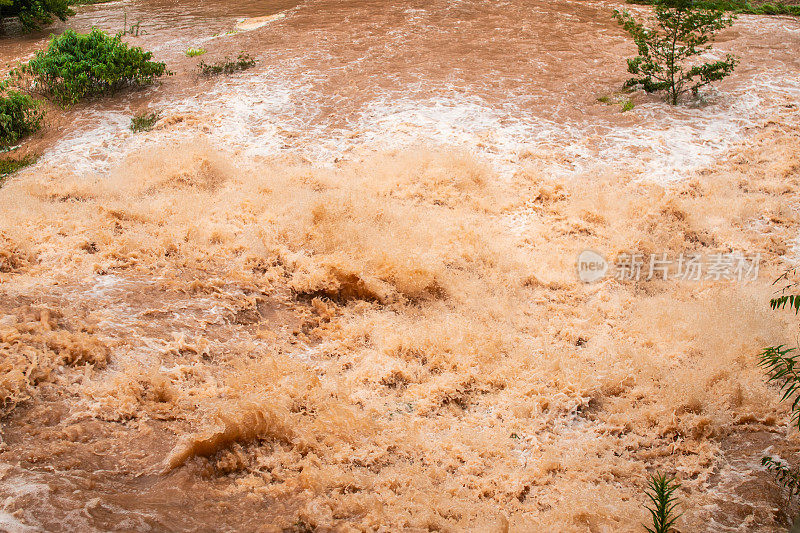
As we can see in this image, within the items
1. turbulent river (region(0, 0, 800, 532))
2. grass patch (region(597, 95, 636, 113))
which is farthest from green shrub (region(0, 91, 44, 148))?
grass patch (region(597, 95, 636, 113))

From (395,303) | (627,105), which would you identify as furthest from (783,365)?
(627,105)

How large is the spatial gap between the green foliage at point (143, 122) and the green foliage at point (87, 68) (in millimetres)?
1027

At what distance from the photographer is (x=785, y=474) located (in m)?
3.14

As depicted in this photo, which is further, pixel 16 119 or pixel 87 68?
pixel 87 68

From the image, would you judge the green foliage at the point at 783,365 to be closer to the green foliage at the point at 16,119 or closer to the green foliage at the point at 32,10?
the green foliage at the point at 16,119

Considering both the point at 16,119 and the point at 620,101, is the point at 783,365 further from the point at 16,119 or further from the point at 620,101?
the point at 16,119

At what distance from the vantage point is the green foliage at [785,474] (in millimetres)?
3064

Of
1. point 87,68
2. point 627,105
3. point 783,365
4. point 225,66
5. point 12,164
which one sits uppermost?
point 87,68

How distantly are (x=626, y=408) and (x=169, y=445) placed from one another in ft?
9.44

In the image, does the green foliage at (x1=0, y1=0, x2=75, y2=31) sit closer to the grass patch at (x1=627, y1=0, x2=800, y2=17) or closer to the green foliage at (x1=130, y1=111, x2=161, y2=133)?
the green foliage at (x1=130, y1=111, x2=161, y2=133)

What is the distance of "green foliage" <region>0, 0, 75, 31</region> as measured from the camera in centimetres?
1092

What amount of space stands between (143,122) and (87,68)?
1.62 m

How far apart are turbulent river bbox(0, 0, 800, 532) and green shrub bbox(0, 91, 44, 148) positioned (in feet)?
0.85

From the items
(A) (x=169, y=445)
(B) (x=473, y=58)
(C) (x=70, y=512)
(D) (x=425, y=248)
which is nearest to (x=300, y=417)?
(A) (x=169, y=445)
